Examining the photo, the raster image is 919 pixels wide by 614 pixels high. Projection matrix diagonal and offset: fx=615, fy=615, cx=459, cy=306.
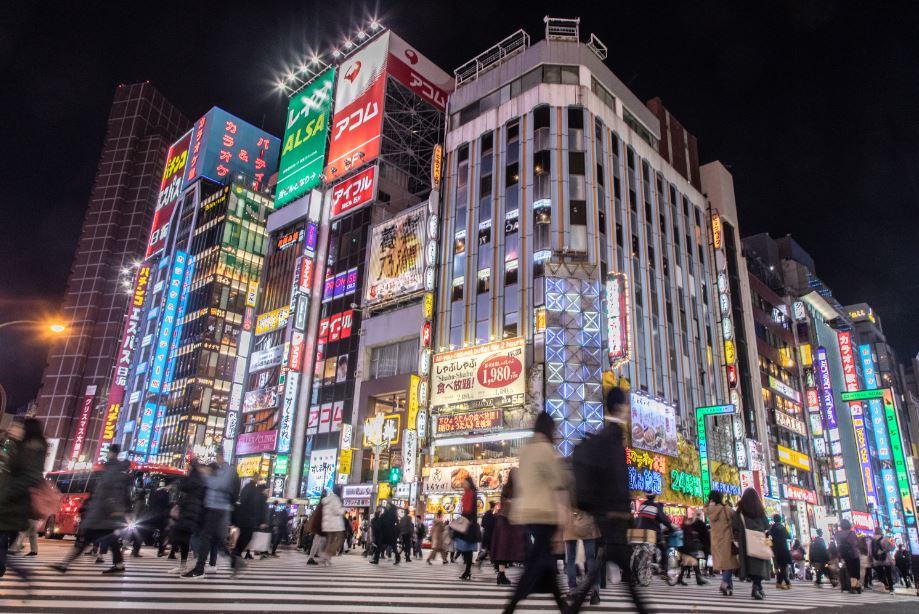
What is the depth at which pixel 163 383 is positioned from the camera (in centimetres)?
6444

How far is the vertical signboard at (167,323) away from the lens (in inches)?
2534

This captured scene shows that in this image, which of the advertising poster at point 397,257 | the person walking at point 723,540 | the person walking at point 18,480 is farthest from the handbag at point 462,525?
the advertising poster at point 397,257

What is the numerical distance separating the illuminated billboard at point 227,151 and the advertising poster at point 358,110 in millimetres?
29600

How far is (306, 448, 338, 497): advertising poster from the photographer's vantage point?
38188 millimetres

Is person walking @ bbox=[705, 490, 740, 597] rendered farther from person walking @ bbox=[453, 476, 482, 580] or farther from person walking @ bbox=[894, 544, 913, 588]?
person walking @ bbox=[894, 544, 913, 588]

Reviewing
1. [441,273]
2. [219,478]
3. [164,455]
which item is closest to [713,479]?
[441,273]

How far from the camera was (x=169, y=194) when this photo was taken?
7681cm

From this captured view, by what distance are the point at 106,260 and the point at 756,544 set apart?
91.1m

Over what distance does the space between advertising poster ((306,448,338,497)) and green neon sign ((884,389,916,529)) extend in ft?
135

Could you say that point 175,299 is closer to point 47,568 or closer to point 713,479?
point 713,479

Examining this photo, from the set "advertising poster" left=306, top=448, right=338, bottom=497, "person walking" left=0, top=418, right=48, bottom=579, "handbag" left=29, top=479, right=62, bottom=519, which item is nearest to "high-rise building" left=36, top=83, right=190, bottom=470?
"advertising poster" left=306, top=448, right=338, bottom=497

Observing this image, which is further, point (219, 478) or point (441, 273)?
point (441, 273)

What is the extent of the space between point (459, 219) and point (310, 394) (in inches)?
650

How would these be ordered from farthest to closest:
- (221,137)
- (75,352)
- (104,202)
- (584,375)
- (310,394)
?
(104,202)
(75,352)
(221,137)
(310,394)
(584,375)
